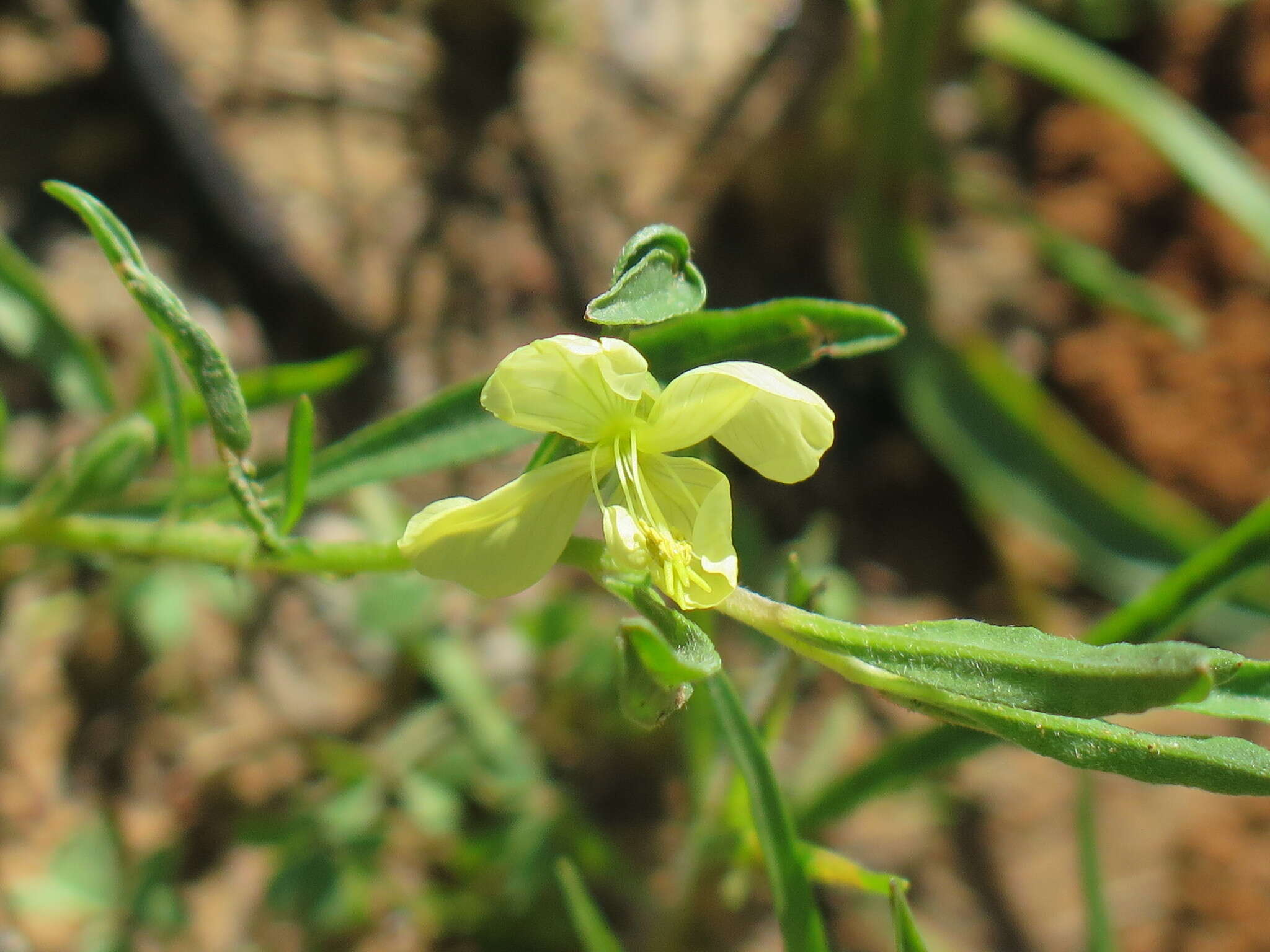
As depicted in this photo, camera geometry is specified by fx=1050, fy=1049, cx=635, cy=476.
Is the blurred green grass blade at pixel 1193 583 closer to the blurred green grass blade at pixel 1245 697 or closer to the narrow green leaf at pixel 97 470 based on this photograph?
the blurred green grass blade at pixel 1245 697

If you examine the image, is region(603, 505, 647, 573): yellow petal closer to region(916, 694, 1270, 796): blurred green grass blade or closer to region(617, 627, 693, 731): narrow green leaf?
region(617, 627, 693, 731): narrow green leaf

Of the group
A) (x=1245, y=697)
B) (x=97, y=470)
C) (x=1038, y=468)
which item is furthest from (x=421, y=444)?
(x=1038, y=468)

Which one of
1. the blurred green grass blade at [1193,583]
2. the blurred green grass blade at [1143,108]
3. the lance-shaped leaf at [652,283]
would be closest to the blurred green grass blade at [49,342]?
the lance-shaped leaf at [652,283]

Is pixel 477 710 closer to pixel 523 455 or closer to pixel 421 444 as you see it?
pixel 523 455

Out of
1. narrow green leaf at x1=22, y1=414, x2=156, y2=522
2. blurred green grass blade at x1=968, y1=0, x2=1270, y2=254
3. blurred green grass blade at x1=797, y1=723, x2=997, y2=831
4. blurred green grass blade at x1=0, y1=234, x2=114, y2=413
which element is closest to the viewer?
narrow green leaf at x1=22, y1=414, x2=156, y2=522

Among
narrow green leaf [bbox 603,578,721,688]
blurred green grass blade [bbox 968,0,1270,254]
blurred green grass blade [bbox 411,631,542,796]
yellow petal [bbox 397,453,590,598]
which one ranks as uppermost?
blurred green grass blade [bbox 968,0,1270,254]

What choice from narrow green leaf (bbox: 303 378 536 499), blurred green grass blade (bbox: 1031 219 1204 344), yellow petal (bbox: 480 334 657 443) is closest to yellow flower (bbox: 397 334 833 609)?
yellow petal (bbox: 480 334 657 443)

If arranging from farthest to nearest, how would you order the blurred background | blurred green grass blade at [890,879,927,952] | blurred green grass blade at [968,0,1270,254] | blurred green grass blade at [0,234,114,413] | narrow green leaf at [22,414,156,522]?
blurred green grass blade at [968,0,1270,254], the blurred background, blurred green grass blade at [0,234,114,413], narrow green leaf at [22,414,156,522], blurred green grass blade at [890,879,927,952]
